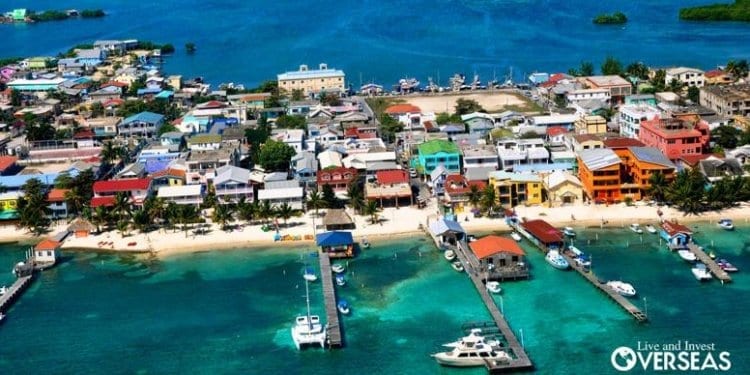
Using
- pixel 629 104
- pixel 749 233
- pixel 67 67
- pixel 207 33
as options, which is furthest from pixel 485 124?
pixel 207 33

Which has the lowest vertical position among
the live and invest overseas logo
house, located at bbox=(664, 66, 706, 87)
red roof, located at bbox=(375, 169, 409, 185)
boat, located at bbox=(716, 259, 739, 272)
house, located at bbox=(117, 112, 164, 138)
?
the live and invest overseas logo

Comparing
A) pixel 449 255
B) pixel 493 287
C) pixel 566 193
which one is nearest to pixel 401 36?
pixel 566 193

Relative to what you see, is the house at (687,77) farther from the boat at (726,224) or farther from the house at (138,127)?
the house at (138,127)

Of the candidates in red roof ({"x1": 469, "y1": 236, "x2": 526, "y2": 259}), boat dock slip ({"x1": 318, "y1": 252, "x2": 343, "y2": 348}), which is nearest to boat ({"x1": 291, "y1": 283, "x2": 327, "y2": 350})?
boat dock slip ({"x1": 318, "y1": 252, "x2": 343, "y2": 348})

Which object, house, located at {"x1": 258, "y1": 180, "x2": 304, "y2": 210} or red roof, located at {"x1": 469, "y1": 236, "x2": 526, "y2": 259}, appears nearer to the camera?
red roof, located at {"x1": 469, "y1": 236, "x2": 526, "y2": 259}

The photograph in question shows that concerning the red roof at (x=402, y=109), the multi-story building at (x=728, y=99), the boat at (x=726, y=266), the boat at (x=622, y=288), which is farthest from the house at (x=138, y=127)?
the boat at (x=726, y=266)

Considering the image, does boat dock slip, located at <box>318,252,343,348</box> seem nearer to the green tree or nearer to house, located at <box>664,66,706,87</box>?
the green tree

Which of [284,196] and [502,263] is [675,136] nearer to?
[502,263]

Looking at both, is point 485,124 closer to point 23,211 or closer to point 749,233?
point 749,233
